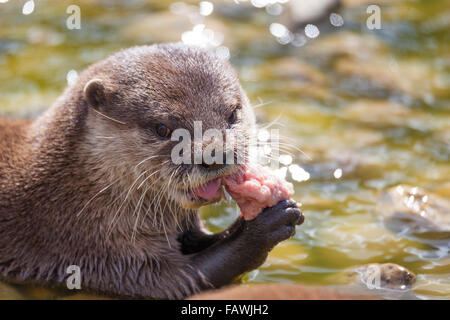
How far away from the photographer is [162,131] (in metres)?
3.73

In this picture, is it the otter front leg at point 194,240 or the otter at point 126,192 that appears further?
the otter front leg at point 194,240

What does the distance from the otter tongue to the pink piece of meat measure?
7cm

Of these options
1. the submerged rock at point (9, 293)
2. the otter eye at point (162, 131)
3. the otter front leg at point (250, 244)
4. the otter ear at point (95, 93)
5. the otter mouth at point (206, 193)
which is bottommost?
the submerged rock at point (9, 293)

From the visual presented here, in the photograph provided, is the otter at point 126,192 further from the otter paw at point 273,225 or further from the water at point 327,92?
the water at point 327,92

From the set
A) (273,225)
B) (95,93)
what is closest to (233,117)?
(273,225)

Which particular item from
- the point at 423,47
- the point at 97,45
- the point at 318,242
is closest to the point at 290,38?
the point at 423,47

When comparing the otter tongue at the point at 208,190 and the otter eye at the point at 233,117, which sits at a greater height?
the otter eye at the point at 233,117

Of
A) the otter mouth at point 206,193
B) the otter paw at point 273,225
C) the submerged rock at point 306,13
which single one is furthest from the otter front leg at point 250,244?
the submerged rock at point 306,13

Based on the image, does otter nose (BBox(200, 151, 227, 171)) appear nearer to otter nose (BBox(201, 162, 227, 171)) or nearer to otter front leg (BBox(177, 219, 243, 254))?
otter nose (BBox(201, 162, 227, 171))

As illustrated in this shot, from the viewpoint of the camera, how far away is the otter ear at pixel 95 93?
3.81m

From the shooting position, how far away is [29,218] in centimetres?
399

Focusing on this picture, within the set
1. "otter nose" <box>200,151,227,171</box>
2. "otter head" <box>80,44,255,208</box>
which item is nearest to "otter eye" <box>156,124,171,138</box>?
"otter head" <box>80,44,255,208</box>

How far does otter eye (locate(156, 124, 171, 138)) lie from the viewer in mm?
3713

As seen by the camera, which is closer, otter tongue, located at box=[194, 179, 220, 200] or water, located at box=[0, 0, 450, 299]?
otter tongue, located at box=[194, 179, 220, 200]
